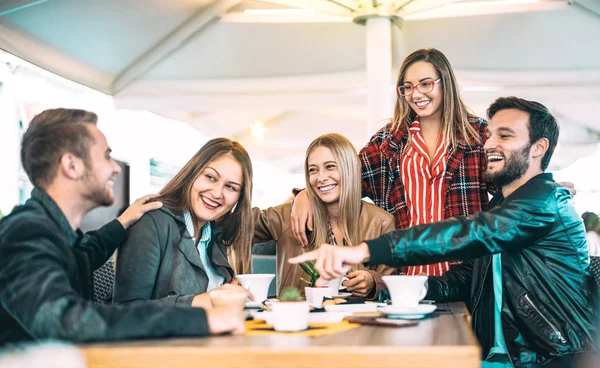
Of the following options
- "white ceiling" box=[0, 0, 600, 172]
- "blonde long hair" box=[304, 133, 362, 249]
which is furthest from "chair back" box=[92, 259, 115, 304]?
"white ceiling" box=[0, 0, 600, 172]

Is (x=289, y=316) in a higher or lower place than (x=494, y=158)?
lower

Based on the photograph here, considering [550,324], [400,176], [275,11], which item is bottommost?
[550,324]

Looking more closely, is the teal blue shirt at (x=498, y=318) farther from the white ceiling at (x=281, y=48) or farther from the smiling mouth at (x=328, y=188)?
the white ceiling at (x=281, y=48)

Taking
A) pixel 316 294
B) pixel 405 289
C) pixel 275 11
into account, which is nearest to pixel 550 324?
pixel 405 289

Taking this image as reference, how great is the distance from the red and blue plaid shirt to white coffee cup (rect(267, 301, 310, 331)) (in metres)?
1.47

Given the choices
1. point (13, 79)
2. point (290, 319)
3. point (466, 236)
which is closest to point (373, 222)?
point (466, 236)

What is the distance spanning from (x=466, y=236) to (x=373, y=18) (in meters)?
3.57

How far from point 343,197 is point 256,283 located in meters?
1.11

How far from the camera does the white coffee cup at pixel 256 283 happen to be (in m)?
2.21

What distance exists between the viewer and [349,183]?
3287mm

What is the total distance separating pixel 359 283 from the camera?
8.82 feet

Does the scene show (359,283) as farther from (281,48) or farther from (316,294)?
(281,48)

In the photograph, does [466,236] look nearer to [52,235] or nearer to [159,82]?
[52,235]

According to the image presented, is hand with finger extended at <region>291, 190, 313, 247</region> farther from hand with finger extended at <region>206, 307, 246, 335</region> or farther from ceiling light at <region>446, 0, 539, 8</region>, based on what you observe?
ceiling light at <region>446, 0, 539, 8</region>
